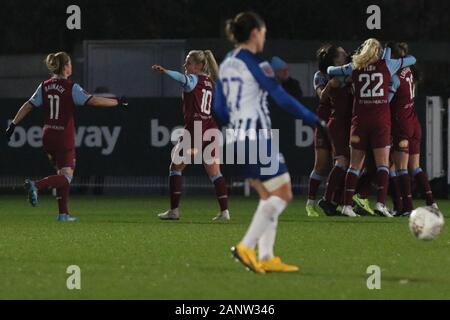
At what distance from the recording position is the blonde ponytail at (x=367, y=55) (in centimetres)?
1741

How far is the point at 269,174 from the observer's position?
11.5 meters

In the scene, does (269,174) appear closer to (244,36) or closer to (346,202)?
(244,36)

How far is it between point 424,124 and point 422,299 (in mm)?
13954

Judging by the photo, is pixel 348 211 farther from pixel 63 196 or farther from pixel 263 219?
pixel 263 219

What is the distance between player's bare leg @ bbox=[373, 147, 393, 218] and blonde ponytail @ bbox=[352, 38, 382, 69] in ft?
3.56

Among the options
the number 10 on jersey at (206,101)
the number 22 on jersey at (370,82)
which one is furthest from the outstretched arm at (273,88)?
the number 22 on jersey at (370,82)

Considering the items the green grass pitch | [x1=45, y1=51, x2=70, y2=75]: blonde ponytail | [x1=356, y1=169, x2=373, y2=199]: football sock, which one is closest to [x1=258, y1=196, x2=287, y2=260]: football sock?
the green grass pitch

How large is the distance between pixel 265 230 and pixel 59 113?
655 cm

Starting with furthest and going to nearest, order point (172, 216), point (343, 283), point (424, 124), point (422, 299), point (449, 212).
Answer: point (424, 124), point (449, 212), point (172, 216), point (343, 283), point (422, 299)

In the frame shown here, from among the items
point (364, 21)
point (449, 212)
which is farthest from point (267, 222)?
point (364, 21)

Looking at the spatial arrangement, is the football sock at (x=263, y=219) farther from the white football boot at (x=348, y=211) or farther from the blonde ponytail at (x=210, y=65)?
the white football boot at (x=348, y=211)

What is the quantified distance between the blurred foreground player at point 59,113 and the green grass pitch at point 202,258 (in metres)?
0.50

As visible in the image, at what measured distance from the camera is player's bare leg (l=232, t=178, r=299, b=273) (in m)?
11.3

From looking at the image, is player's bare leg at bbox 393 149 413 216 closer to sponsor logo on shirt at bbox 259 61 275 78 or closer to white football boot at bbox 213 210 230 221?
white football boot at bbox 213 210 230 221
